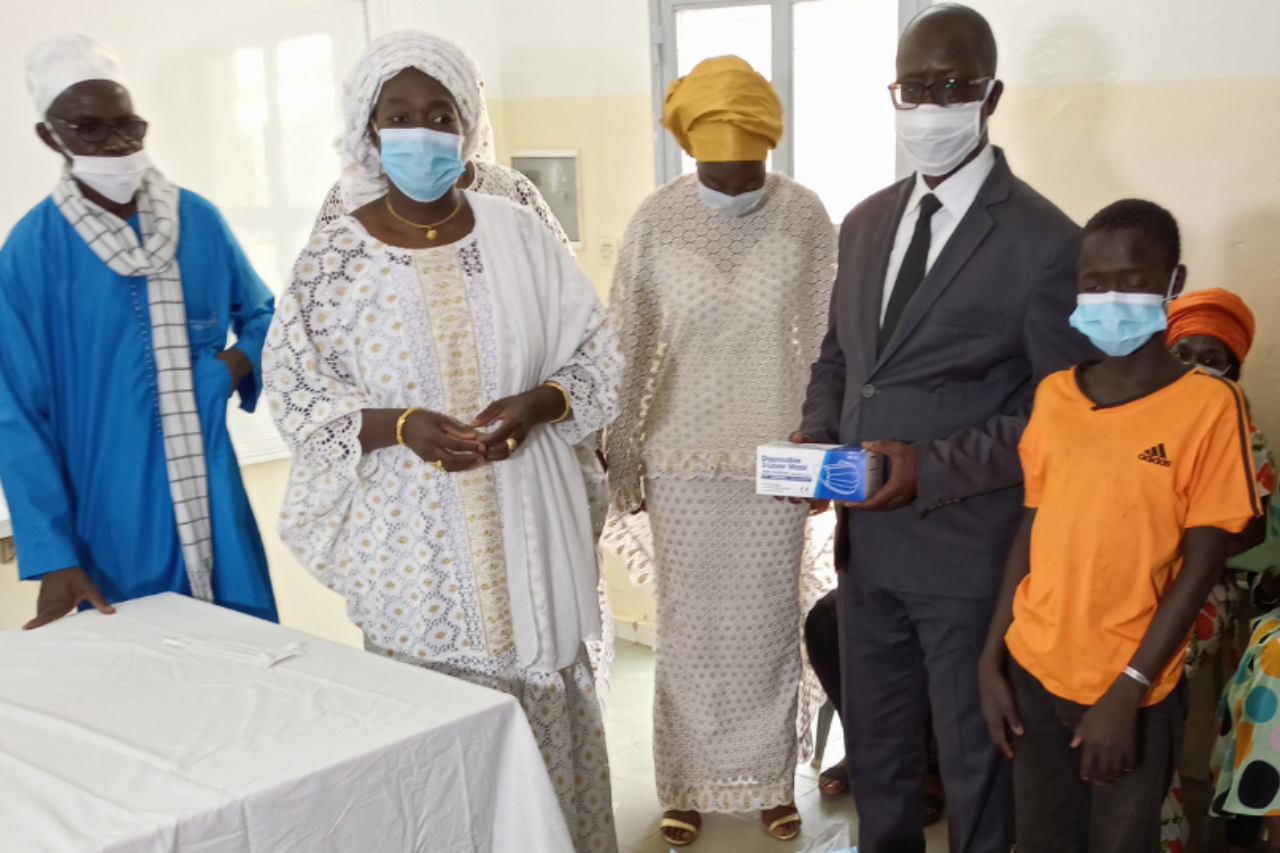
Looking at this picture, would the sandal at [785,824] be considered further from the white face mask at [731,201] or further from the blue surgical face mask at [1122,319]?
the blue surgical face mask at [1122,319]

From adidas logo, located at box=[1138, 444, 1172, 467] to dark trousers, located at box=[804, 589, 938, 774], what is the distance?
1.34m

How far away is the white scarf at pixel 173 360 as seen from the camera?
2246 mm

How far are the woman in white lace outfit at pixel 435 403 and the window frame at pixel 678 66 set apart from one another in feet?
5.35

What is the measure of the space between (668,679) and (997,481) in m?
1.30

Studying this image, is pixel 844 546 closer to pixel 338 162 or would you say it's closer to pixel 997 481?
pixel 997 481

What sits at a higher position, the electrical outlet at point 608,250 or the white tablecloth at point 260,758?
the electrical outlet at point 608,250

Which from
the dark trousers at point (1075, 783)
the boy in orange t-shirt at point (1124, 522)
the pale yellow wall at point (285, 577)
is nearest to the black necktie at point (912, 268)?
the boy in orange t-shirt at point (1124, 522)

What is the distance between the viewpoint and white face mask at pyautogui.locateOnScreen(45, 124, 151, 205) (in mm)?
2193

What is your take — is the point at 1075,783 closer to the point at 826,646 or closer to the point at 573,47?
the point at 826,646

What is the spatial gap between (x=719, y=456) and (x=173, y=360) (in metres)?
1.26

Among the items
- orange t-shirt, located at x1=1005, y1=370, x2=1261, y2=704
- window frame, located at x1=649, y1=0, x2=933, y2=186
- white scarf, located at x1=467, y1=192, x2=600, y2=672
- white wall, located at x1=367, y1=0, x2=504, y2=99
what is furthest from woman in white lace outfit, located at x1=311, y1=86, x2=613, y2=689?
white wall, located at x1=367, y1=0, x2=504, y2=99

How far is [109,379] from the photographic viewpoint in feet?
7.39

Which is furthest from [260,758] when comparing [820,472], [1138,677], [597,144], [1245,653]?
[597,144]

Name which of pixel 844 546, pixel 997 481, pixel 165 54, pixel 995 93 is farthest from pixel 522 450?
pixel 165 54
